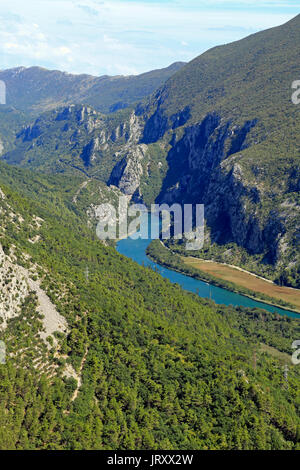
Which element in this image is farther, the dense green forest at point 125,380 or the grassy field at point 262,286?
the grassy field at point 262,286

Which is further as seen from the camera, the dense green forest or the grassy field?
the grassy field

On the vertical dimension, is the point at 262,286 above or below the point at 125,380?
below

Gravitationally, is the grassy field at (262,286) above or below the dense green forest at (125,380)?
below

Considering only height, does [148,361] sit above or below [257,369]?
above

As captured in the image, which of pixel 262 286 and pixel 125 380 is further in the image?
pixel 262 286

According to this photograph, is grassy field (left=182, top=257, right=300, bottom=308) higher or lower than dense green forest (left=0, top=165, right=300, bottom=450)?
lower
